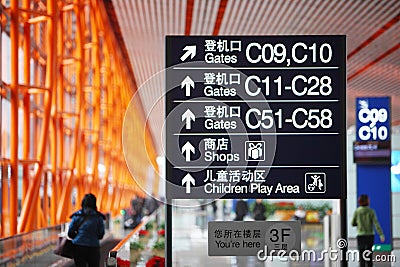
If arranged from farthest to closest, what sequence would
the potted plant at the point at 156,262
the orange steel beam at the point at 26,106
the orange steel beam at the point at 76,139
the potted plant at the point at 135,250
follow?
the orange steel beam at the point at 76,139 → the orange steel beam at the point at 26,106 → the potted plant at the point at 156,262 → the potted plant at the point at 135,250

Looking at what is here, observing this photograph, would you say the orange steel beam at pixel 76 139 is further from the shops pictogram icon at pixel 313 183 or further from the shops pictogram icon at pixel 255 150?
the shops pictogram icon at pixel 313 183

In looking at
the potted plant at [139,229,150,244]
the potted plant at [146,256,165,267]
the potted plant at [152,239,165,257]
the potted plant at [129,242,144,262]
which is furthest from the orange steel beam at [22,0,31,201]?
the potted plant at [146,256,165,267]

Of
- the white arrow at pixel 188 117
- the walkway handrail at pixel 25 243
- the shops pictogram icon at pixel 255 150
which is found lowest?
the walkway handrail at pixel 25 243

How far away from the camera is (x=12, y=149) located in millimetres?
14930

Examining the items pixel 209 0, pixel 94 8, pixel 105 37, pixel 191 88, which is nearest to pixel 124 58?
pixel 105 37

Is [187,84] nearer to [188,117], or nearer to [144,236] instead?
[188,117]

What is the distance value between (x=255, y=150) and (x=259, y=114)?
0.31 meters

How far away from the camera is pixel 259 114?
23.7ft

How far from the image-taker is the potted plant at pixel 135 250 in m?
10.1

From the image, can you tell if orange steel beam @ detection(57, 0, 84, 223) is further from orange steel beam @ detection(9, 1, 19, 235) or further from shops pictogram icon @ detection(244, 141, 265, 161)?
shops pictogram icon @ detection(244, 141, 265, 161)

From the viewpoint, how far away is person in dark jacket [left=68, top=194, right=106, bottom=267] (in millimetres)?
12234

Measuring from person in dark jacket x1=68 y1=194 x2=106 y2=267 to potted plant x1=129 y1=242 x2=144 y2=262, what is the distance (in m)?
1.00

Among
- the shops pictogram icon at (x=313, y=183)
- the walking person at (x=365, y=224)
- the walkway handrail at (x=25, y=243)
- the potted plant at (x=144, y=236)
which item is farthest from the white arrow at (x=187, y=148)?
the walking person at (x=365, y=224)

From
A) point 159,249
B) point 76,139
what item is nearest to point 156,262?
point 159,249
